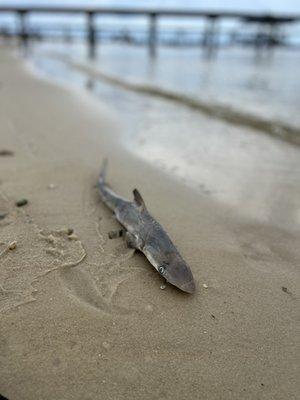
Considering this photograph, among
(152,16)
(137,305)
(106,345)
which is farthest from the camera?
(152,16)

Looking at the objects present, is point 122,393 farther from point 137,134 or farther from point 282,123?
point 282,123

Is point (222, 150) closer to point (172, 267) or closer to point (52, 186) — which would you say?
point (52, 186)

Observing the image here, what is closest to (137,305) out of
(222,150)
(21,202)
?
(21,202)

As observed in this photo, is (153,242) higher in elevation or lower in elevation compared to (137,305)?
higher

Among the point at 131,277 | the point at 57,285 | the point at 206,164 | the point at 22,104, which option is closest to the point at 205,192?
the point at 206,164

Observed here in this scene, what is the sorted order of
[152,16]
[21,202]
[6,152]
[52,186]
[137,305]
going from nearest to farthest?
1. [137,305]
2. [21,202]
3. [52,186]
4. [6,152]
5. [152,16]

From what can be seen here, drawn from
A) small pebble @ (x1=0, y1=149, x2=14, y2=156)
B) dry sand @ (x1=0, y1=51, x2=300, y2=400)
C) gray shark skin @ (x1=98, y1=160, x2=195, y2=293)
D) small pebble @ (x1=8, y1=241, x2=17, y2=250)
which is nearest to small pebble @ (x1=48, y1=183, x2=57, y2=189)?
dry sand @ (x1=0, y1=51, x2=300, y2=400)

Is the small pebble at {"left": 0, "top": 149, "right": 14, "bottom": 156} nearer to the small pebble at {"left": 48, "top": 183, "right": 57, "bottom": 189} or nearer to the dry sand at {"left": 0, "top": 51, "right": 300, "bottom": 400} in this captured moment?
the dry sand at {"left": 0, "top": 51, "right": 300, "bottom": 400}

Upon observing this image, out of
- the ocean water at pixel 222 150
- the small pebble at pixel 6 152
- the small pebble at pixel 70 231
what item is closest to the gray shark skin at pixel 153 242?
the small pebble at pixel 70 231
